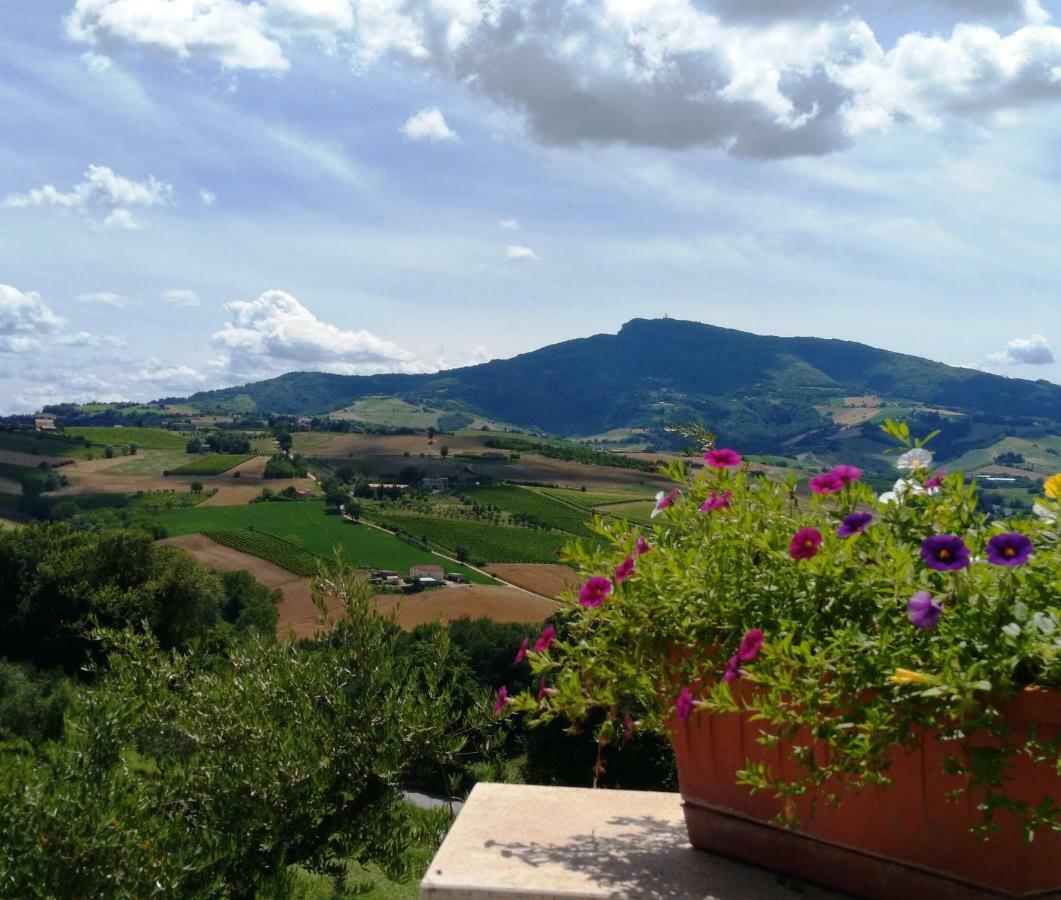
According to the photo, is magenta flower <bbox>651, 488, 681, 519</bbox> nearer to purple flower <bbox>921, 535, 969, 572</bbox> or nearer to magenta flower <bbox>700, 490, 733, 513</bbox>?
magenta flower <bbox>700, 490, 733, 513</bbox>

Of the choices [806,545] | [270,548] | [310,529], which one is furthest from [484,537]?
[806,545]

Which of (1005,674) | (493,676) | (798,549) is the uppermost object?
(798,549)

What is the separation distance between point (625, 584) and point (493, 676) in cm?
4207

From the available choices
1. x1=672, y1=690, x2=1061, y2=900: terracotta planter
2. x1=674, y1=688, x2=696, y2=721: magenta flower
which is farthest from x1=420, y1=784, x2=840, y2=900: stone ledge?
x1=674, y1=688, x2=696, y2=721: magenta flower

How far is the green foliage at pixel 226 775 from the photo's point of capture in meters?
3.18

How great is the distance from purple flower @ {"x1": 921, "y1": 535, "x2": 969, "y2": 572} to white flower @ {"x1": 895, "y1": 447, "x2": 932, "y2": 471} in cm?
48

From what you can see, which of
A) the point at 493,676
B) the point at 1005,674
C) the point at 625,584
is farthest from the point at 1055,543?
the point at 493,676

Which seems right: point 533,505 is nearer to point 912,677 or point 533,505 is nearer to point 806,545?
point 806,545

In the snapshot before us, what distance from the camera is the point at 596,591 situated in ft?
7.41

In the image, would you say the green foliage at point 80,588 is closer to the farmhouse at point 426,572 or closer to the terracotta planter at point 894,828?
the farmhouse at point 426,572

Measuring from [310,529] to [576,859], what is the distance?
82455mm

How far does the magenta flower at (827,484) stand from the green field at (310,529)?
221 feet

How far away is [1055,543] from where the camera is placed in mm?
2062

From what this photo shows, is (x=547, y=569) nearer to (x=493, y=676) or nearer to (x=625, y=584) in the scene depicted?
(x=493, y=676)
